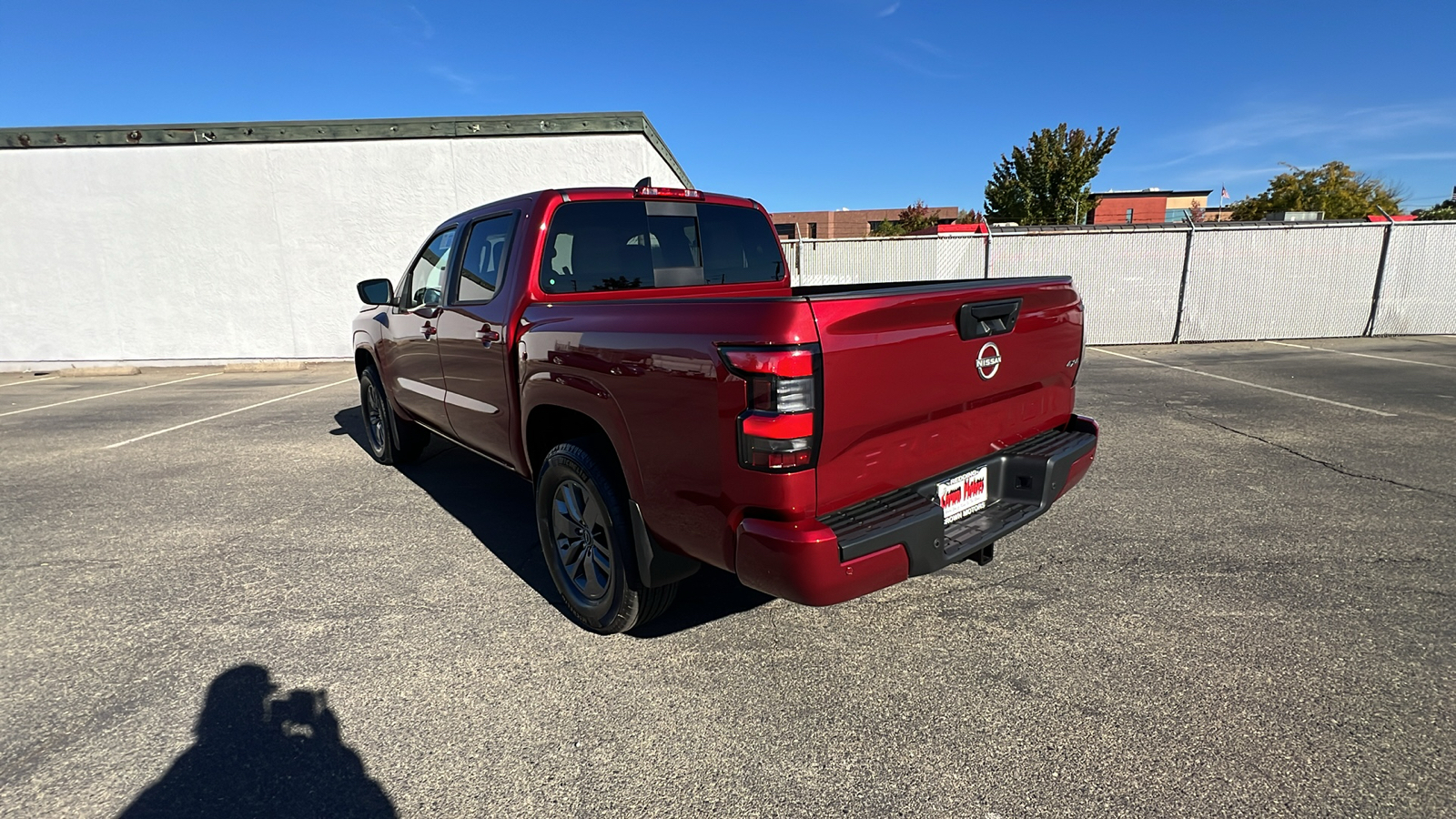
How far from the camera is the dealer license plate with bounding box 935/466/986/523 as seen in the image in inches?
101

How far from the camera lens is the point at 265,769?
86.6 inches

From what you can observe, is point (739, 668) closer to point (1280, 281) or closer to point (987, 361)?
point (987, 361)

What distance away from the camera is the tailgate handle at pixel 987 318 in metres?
2.52

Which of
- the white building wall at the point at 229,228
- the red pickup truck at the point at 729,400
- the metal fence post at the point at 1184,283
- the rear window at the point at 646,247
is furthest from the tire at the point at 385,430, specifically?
the metal fence post at the point at 1184,283

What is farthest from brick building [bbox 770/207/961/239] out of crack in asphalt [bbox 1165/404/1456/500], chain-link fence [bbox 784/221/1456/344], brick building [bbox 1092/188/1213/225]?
crack in asphalt [bbox 1165/404/1456/500]

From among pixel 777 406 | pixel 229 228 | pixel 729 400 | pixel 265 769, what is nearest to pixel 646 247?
pixel 729 400

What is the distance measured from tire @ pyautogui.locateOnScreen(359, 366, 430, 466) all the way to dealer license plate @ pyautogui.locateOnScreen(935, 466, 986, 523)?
4.46 metres

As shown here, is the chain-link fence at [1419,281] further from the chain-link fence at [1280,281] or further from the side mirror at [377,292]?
the side mirror at [377,292]

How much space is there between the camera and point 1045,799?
6.53ft

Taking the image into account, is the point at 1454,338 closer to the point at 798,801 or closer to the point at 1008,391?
the point at 1008,391

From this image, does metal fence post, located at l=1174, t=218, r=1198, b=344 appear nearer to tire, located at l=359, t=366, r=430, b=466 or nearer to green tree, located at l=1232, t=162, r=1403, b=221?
tire, located at l=359, t=366, r=430, b=466

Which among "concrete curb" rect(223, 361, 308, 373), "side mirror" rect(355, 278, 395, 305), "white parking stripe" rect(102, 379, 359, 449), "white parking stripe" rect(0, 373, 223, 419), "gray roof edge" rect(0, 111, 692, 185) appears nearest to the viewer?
"side mirror" rect(355, 278, 395, 305)

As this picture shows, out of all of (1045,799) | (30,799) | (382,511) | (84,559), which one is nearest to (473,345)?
(382,511)

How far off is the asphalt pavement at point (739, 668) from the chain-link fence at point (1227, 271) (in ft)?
32.0
